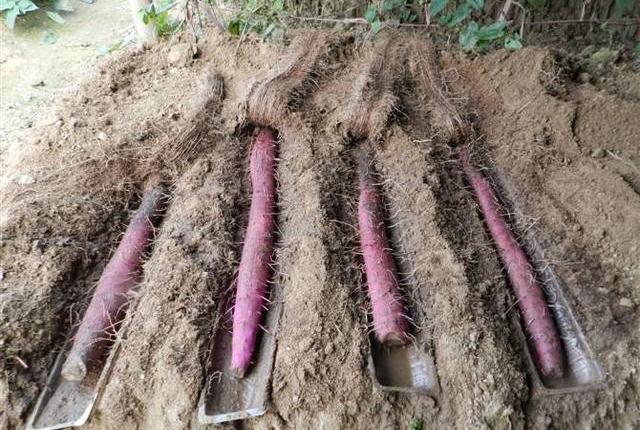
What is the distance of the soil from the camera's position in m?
1.99

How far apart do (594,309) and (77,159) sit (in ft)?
9.67

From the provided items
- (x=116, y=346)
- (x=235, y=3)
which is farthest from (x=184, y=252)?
(x=235, y=3)

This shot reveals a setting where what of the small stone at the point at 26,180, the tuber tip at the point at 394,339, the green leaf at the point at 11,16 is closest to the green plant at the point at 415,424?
the tuber tip at the point at 394,339

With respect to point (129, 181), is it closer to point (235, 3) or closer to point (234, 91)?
point (234, 91)

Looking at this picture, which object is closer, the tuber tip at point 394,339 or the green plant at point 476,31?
the tuber tip at point 394,339

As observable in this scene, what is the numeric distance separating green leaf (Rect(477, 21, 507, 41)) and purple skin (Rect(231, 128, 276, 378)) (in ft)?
5.66

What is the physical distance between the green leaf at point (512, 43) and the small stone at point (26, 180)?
3284 millimetres

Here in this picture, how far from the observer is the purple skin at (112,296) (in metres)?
2.15

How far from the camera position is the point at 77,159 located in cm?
293

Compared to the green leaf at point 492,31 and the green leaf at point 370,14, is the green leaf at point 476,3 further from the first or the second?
the green leaf at point 370,14

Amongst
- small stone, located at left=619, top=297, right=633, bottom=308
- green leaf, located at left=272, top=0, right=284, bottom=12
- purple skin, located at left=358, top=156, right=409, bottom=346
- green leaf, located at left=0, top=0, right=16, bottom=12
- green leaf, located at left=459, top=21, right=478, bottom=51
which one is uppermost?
green leaf, located at left=0, top=0, right=16, bottom=12

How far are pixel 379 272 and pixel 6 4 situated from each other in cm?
470

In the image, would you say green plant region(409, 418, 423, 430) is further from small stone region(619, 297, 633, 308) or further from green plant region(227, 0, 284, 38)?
green plant region(227, 0, 284, 38)

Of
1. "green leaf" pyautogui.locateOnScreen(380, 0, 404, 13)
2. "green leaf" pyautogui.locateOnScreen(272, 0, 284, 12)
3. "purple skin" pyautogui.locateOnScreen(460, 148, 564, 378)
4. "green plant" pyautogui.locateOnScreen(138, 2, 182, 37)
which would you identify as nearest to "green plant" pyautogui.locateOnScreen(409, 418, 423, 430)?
"purple skin" pyautogui.locateOnScreen(460, 148, 564, 378)
